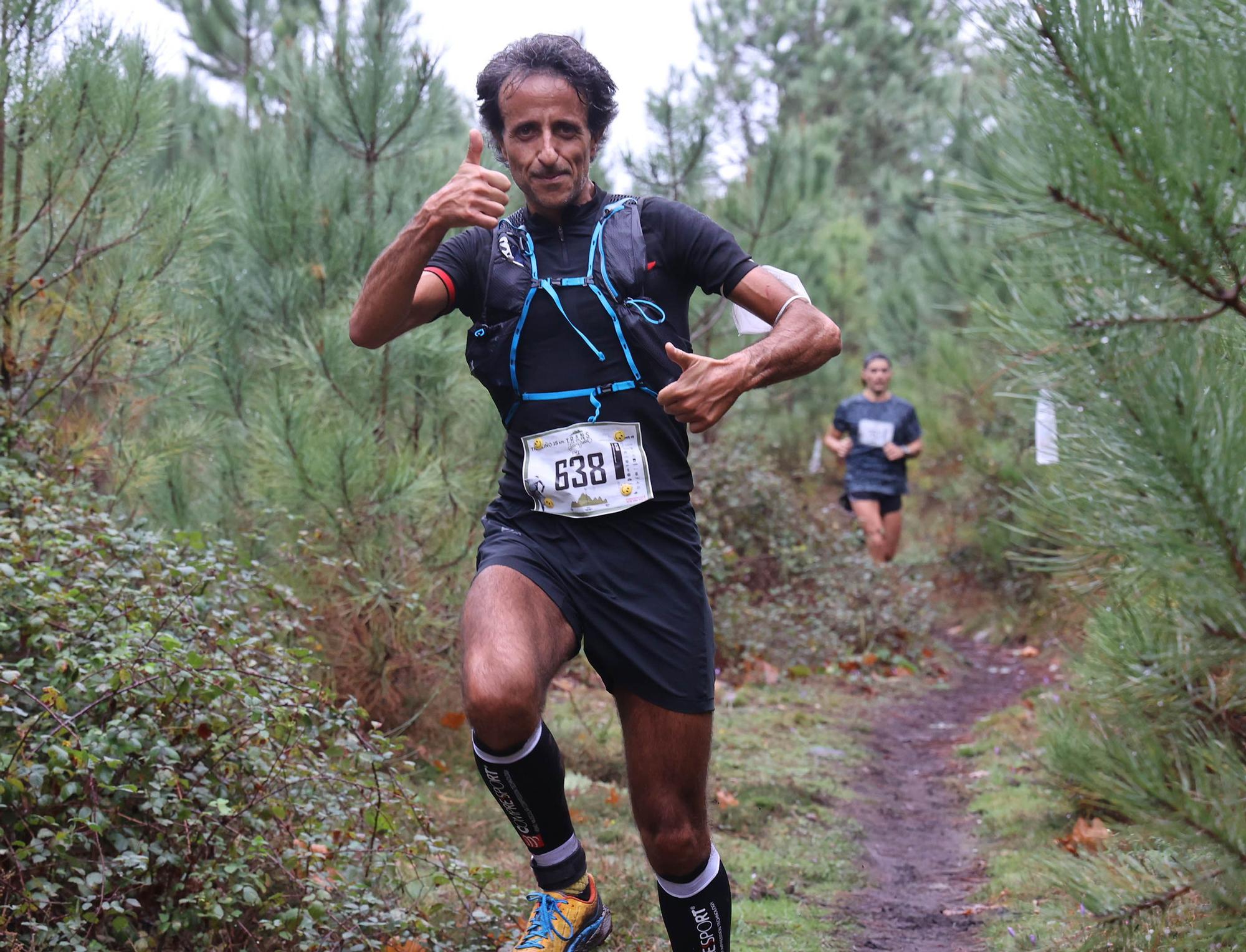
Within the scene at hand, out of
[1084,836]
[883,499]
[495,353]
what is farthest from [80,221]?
[883,499]

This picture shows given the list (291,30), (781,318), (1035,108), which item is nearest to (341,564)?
(781,318)

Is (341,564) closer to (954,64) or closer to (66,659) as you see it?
(66,659)

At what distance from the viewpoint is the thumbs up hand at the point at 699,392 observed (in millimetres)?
3006

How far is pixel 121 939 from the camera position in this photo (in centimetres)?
324

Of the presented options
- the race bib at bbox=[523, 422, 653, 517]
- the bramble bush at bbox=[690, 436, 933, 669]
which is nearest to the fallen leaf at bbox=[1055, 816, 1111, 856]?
the race bib at bbox=[523, 422, 653, 517]

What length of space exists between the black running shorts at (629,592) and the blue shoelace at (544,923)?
0.54 metres

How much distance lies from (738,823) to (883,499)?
236 inches

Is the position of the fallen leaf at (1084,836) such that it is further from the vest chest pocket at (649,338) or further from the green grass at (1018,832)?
the vest chest pocket at (649,338)

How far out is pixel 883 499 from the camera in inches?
441

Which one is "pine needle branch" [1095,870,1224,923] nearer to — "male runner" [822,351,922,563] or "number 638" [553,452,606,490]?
"number 638" [553,452,606,490]

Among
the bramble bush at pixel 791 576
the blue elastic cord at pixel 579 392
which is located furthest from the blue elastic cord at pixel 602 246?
the bramble bush at pixel 791 576

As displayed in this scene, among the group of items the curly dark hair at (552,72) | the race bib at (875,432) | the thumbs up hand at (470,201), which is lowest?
the race bib at (875,432)

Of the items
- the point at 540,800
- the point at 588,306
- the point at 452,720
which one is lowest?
the point at 452,720

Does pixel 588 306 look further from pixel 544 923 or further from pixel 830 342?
→ pixel 544 923
